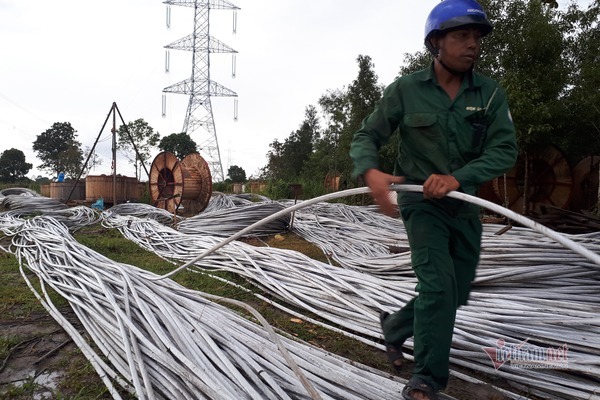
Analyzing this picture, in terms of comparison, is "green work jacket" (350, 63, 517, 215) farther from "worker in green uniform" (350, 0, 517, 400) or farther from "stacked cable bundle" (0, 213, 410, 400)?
"stacked cable bundle" (0, 213, 410, 400)

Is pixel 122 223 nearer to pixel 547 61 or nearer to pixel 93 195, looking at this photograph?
pixel 93 195

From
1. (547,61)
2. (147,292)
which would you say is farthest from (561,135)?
(147,292)

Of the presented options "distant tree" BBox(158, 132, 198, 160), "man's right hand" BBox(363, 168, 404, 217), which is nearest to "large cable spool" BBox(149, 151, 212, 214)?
"man's right hand" BBox(363, 168, 404, 217)

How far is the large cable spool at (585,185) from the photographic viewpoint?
28.9 ft

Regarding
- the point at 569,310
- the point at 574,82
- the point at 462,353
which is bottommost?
the point at 462,353

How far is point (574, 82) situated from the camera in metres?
10.0

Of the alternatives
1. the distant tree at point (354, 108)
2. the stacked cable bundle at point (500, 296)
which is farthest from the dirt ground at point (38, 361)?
the distant tree at point (354, 108)

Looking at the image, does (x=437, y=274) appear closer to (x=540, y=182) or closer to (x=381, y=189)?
(x=381, y=189)

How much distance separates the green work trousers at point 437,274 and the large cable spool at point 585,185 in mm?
8672

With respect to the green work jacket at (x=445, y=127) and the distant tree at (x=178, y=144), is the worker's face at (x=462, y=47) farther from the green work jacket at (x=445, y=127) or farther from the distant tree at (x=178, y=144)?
the distant tree at (x=178, y=144)

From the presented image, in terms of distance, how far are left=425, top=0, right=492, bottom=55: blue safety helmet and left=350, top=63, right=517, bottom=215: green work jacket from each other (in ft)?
0.62

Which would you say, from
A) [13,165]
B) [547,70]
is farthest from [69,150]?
[547,70]

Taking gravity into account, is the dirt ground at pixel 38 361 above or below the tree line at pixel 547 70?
below

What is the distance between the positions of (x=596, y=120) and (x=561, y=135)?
2.40 feet
